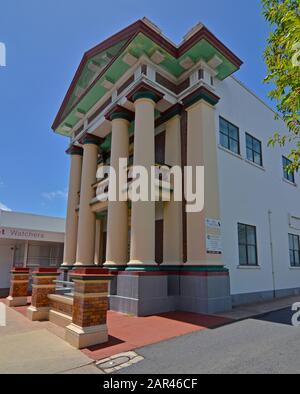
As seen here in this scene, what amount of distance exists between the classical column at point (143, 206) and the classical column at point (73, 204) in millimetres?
7046

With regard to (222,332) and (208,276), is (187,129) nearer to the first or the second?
(208,276)

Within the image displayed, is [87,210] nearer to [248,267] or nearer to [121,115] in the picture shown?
[121,115]

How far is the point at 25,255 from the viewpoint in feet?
64.5

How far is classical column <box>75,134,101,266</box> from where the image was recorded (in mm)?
14133

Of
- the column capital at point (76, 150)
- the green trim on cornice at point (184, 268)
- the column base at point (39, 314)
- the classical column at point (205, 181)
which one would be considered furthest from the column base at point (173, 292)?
the column capital at point (76, 150)

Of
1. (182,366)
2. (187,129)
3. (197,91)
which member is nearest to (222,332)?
(182,366)

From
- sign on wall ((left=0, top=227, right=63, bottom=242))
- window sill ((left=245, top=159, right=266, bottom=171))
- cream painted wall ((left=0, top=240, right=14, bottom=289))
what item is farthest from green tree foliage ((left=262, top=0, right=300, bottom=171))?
cream painted wall ((left=0, top=240, right=14, bottom=289))

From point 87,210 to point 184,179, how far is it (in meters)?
5.75

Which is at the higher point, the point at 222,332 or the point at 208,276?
the point at 208,276

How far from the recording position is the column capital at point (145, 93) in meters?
10.8

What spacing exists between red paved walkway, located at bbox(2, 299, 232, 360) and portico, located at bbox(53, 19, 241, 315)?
2.09 feet

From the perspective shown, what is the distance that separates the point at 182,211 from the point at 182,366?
688 centimetres

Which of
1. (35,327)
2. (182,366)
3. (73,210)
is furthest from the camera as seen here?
(73,210)

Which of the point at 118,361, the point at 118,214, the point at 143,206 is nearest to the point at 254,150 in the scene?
the point at 143,206
